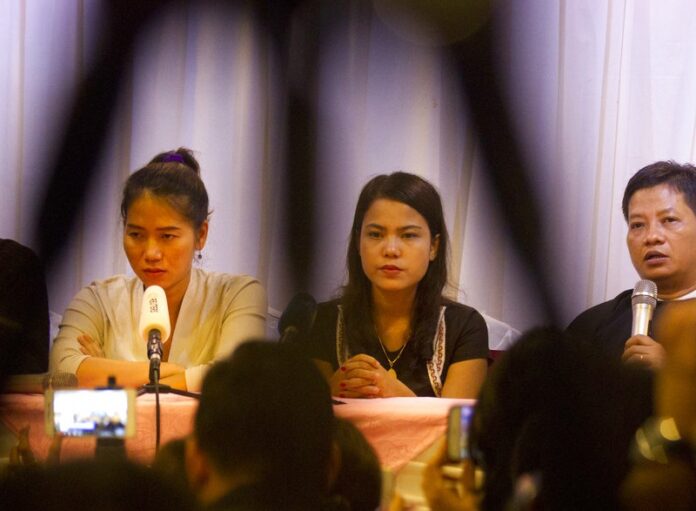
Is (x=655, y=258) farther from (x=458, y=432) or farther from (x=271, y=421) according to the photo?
(x=271, y=421)

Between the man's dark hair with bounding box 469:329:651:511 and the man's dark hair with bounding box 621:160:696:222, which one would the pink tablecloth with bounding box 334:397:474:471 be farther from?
the man's dark hair with bounding box 621:160:696:222

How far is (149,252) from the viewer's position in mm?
2287

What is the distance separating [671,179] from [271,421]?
1653mm

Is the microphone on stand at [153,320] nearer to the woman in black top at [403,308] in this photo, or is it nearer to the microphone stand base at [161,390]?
the microphone stand base at [161,390]

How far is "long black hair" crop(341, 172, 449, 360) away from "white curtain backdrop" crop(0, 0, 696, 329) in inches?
10.4

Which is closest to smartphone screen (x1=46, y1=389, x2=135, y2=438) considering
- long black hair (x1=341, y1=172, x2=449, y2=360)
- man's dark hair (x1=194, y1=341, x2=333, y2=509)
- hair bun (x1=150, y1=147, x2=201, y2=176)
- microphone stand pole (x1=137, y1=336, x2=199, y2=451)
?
microphone stand pole (x1=137, y1=336, x2=199, y2=451)

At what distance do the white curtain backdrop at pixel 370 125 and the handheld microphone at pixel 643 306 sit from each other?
62 centimetres

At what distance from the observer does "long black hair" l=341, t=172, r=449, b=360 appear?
2330 millimetres

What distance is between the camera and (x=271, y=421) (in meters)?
1.03

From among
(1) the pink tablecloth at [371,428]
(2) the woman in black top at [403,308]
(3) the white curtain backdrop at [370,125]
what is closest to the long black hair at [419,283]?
(2) the woman in black top at [403,308]

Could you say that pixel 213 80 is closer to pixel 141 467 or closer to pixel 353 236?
pixel 353 236

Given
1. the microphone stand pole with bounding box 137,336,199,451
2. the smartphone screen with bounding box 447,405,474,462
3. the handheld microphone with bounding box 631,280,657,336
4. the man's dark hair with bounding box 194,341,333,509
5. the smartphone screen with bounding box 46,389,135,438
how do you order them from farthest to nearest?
the handheld microphone with bounding box 631,280,657,336
the microphone stand pole with bounding box 137,336,199,451
the smartphone screen with bounding box 46,389,135,438
the smartphone screen with bounding box 447,405,474,462
the man's dark hair with bounding box 194,341,333,509

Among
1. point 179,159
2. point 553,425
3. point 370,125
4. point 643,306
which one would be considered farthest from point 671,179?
point 553,425

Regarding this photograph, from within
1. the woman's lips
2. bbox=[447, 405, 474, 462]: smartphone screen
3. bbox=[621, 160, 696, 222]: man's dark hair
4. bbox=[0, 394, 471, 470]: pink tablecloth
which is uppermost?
bbox=[621, 160, 696, 222]: man's dark hair
